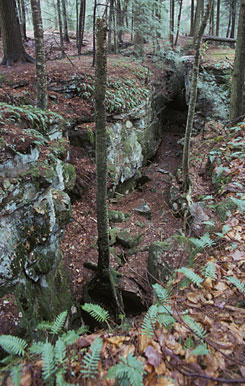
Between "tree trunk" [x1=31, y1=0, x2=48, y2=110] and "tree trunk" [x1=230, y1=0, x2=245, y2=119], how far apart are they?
613 centimetres

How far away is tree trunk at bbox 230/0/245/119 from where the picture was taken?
7488 mm

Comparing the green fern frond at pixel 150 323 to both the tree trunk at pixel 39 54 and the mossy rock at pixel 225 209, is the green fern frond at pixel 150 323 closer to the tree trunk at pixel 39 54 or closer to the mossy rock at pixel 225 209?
the mossy rock at pixel 225 209

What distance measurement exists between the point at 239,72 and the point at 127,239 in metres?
6.67

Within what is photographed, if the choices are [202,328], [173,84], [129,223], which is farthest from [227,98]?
[202,328]

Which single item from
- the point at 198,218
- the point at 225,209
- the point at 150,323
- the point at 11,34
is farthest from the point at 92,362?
the point at 11,34

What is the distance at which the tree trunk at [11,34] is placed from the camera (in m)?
8.69

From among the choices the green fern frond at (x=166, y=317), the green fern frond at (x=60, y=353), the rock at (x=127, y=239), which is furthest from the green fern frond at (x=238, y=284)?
the rock at (x=127, y=239)

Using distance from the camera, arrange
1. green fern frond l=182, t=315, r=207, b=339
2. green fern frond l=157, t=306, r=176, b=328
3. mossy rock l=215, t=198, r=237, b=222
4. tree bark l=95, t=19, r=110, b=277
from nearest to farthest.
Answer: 1. green fern frond l=182, t=315, r=207, b=339
2. green fern frond l=157, t=306, r=176, b=328
3. tree bark l=95, t=19, r=110, b=277
4. mossy rock l=215, t=198, r=237, b=222

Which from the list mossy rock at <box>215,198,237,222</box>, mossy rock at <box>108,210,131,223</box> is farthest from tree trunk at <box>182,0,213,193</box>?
mossy rock at <box>215,198,237,222</box>

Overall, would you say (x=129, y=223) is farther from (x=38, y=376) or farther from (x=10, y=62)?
(x=10, y=62)

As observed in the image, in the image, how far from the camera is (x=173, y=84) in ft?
46.8

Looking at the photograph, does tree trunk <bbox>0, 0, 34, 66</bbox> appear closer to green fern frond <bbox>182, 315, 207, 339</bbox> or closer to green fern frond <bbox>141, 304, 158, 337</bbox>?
green fern frond <bbox>141, 304, 158, 337</bbox>

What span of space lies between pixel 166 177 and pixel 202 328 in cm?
910

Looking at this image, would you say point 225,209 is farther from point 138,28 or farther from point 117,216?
point 138,28
